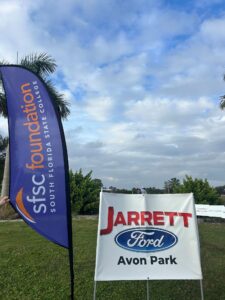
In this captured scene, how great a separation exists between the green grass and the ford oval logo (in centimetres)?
145

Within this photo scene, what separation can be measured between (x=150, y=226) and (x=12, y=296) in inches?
105

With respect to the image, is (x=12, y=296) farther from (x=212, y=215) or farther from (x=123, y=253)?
(x=212, y=215)

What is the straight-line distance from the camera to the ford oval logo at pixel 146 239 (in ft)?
20.5

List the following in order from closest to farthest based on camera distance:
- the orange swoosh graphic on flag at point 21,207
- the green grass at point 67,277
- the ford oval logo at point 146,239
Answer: the orange swoosh graphic on flag at point 21,207
the ford oval logo at point 146,239
the green grass at point 67,277

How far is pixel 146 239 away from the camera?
20.7 feet

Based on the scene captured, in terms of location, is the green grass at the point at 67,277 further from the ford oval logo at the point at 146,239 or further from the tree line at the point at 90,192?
the tree line at the point at 90,192

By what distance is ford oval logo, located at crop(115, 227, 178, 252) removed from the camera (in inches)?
246

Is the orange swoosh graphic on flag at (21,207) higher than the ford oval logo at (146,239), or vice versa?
the orange swoosh graphic on flag at (21,207)

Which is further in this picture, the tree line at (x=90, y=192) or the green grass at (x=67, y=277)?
the tree line at (x=90, y=192)

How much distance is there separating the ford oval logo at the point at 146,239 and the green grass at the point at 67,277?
57.0 inches

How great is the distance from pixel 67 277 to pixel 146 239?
95.7 inches

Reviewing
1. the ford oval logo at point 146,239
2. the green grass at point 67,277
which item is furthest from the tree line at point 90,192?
the ford oval logo at point 146,239

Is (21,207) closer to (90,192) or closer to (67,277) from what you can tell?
(67,277)

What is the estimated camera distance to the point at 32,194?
18.9ft
